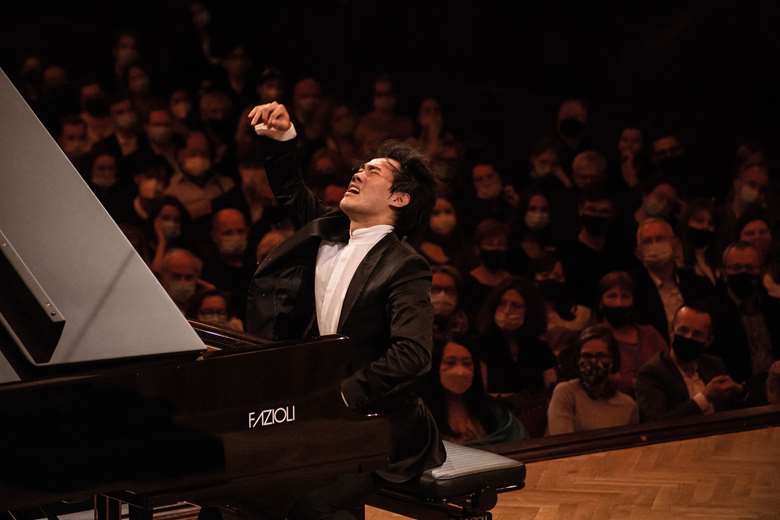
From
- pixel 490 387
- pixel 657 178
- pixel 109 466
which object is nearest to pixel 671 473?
pixel 490 387

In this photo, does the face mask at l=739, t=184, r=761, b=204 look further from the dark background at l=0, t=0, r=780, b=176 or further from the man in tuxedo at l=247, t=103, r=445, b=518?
the man in tuxedo at l=247, t=103, r=445, b=518

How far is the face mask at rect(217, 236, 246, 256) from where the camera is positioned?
3.95 m

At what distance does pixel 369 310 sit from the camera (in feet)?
7.19

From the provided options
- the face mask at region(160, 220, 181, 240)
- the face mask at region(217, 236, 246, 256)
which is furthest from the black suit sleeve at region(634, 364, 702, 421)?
the face mask at region(160, 220, 181, 240)

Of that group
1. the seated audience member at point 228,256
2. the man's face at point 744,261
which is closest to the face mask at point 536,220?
the man's face at point 744,261

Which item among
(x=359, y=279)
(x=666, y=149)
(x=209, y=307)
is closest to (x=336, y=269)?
(x=359, y=279)

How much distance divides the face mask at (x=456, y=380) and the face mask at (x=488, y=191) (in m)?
0.95

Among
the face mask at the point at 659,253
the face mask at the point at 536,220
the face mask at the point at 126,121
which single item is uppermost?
the face mask at the point at 126,121

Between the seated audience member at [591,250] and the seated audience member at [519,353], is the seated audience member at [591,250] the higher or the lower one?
the higher one

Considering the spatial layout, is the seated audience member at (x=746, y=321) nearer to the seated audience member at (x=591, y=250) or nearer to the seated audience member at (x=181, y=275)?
the seated audience member at (x=591, y=250)

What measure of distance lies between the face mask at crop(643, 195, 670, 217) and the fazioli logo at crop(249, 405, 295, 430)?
3138mm

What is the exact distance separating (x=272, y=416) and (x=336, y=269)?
0.61 meters

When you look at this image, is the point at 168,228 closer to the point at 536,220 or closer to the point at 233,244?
the point at 233,244

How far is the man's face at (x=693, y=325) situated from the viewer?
13.4 ft
